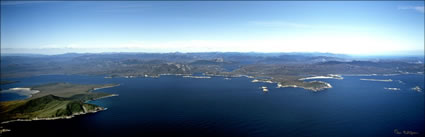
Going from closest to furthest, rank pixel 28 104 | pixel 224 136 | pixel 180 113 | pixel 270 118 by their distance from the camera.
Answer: pixel 224 136 → pixel 270 118 → pixel 180 113 → pixel 28 104

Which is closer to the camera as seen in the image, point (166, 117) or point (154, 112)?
point (166, 117)

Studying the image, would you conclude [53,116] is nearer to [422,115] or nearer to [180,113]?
[180,113]

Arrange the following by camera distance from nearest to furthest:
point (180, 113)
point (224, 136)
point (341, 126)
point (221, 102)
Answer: point (224, 136)
point (341, 126)
point (180, 113)
point (221, 102)

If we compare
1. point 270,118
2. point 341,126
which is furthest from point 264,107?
point 341,126

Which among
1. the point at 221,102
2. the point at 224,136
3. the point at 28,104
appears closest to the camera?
the point at 224,136

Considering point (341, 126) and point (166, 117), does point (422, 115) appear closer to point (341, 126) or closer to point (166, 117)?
point (341, 126)

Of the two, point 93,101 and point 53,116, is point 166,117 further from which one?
point 93,101

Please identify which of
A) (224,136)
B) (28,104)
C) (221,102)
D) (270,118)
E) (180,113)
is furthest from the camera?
(221,102)

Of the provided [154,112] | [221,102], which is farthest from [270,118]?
[154,112]

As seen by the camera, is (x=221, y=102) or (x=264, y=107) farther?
(x=221, y=102)
